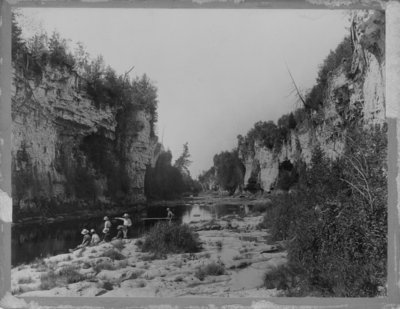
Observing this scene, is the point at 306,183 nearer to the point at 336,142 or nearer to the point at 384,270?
the point at 336,142

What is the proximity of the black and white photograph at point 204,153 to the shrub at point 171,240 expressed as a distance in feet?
0.03

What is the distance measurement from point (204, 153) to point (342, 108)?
1.47 m

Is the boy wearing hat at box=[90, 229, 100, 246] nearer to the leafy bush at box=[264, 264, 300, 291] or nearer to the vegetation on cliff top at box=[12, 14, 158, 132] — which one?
the vegetation on cliff top at box=[12, 14, 158, 132]

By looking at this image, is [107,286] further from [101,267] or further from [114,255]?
[114,255]

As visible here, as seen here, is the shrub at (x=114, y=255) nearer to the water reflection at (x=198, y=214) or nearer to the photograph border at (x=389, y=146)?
the photograph border at (x=389, y=146)

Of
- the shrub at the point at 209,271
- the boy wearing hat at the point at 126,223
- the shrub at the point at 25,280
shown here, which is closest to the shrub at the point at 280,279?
the shrub at the point at 209,271

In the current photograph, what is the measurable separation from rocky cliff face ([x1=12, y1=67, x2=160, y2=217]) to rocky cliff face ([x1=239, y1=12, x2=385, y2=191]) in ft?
3.87

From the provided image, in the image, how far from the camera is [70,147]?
16.1ft

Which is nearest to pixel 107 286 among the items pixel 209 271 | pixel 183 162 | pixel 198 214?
pixel 209 271

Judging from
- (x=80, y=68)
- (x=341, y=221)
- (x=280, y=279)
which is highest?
(x=80, y=68)

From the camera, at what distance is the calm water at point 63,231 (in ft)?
15.8

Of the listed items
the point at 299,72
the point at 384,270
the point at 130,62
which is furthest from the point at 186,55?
the point at 384,270

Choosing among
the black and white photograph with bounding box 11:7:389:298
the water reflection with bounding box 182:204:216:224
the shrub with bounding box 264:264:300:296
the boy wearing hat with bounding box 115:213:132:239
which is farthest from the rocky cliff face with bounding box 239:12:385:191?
the boy wearing hat with bounding box 115:213:132:239

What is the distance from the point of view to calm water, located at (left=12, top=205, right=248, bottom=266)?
15.8 feet
